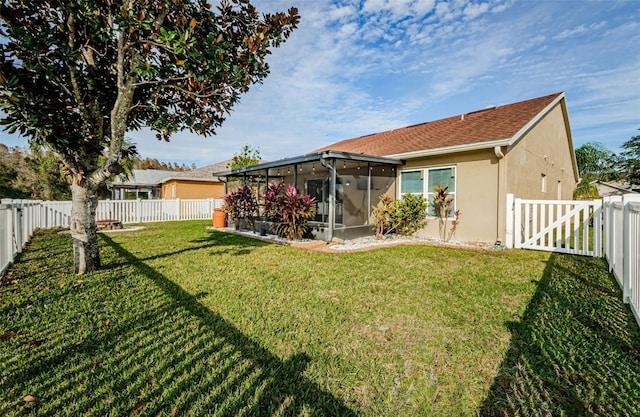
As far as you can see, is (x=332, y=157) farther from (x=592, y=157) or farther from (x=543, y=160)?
(x=592, y=157)

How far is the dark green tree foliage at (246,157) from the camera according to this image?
2075 centimetres

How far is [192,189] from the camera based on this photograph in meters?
24.2

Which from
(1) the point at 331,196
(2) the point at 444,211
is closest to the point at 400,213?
(2) the point at 444,211

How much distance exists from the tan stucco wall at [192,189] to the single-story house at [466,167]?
13574 millimetres

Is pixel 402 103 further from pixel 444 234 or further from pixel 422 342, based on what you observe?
pixel 422 342

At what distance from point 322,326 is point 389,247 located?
17.0 feet

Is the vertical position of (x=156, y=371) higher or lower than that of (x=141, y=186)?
lower

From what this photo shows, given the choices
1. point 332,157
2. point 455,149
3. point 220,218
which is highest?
point 455,149

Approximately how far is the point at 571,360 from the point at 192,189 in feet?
83.6

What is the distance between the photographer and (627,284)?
12.1 feet

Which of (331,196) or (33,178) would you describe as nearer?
(331,196)

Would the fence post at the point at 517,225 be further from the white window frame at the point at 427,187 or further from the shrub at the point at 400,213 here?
the shrub at the point at 400,213

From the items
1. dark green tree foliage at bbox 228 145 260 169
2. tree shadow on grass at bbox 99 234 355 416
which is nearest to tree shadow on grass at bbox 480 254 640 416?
tree shadow on grass at bbox 99 234 355 416

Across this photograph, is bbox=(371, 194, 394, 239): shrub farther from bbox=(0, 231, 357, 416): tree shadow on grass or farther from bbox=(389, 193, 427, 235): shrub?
bbox=(0, 231, 357, 416): tree shadow on grass
